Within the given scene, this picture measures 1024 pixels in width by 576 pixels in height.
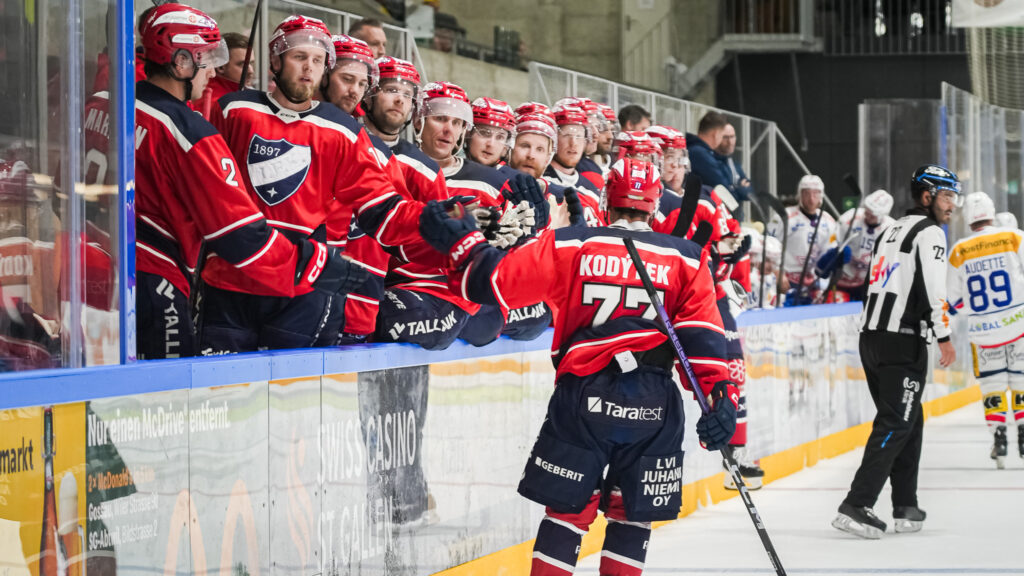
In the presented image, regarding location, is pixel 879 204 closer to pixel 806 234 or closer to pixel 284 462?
pixel 806 234

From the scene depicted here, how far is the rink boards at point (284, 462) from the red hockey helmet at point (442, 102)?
32.7 inches

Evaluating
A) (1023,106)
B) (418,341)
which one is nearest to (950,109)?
(1023,106)

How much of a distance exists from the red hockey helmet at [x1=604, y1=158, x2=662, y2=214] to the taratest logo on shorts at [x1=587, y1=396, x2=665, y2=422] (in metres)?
0.54

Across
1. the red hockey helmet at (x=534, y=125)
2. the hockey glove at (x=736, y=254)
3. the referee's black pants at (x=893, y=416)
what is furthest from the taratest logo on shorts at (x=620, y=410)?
the hockey glove at (x=736, y=254)

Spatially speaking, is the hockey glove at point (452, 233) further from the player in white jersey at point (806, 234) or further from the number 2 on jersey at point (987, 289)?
the player in white jersey at point (806, 234)

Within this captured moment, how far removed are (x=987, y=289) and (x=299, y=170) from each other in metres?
5.56

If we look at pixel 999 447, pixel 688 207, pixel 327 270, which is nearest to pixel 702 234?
pixel 688 207

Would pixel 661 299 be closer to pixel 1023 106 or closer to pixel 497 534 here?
pixel 497 534

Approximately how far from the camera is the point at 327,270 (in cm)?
390

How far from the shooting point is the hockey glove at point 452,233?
3.67 m

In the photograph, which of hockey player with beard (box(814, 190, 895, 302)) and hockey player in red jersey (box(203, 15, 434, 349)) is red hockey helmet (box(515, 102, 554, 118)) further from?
hockey player with beard (box(814, 190, 895, 302))

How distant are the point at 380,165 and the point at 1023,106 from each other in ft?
35.9

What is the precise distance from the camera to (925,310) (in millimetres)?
5918

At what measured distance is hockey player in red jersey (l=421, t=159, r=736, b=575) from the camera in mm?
3666
